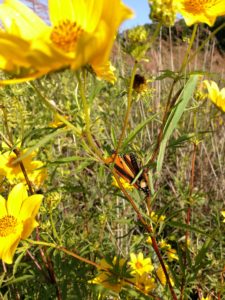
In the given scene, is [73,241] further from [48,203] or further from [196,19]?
[196,19]

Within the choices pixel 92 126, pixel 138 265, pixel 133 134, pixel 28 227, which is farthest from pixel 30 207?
pixel 138 265

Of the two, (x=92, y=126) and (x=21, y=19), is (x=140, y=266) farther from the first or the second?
(x=21, y=19)

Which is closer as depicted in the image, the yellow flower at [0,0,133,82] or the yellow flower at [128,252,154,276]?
the yellow flower at [0,0,133,82]

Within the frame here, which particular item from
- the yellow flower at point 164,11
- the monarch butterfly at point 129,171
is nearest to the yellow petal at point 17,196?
the monarch butterfly at point 129,171

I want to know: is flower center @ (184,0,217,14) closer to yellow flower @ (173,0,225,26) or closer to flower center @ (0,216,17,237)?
yellow flower @ (173,0,225,26)

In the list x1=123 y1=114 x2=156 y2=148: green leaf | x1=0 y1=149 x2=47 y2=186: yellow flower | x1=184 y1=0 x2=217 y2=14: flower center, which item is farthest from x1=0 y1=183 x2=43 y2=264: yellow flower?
x1=184 y1=0 x2=217 y2=14: flower center

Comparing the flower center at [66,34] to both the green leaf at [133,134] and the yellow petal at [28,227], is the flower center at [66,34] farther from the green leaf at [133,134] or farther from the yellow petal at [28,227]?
the yellow petal at [28,227]
